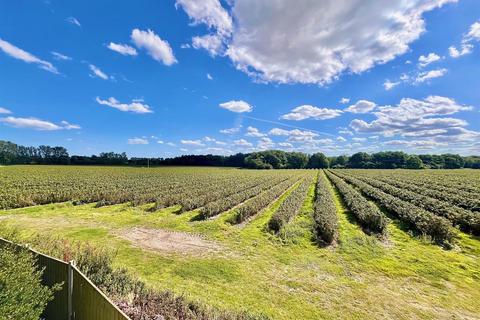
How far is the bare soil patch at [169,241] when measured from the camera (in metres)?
9.73

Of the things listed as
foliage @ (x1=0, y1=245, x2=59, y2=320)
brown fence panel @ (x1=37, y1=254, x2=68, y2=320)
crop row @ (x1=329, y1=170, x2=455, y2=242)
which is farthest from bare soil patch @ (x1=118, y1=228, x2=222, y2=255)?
crop row @ (x1=329, y1=170, x2=455, y2=242)

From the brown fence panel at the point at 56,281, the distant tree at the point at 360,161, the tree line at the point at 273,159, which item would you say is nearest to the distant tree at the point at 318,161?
the tree line at the point at 273,159

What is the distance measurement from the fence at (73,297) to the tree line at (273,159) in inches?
4658

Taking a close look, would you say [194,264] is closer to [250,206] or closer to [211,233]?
[211,233]

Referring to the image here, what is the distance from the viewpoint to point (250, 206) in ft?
53.2

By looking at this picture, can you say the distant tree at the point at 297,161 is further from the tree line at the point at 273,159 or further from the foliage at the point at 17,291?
the foliage at the point at 17,291

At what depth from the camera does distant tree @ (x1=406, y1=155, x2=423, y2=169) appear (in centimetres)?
13562

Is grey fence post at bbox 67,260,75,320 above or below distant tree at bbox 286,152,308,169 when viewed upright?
below

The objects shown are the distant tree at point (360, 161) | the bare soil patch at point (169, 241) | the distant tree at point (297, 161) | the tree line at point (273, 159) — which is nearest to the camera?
the bare soil patch at point (169, 241)

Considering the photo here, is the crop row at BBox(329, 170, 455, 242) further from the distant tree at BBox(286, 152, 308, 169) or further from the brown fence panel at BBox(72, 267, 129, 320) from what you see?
the distant tree at BBox(286, 152, 308, 169)

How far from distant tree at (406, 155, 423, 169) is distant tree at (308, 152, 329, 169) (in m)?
42.6

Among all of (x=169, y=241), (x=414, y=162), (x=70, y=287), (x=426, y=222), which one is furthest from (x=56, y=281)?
(x=414, y=162)

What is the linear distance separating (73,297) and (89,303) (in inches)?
24.5

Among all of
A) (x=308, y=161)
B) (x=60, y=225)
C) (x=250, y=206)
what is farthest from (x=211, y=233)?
(x=308, y=161)
